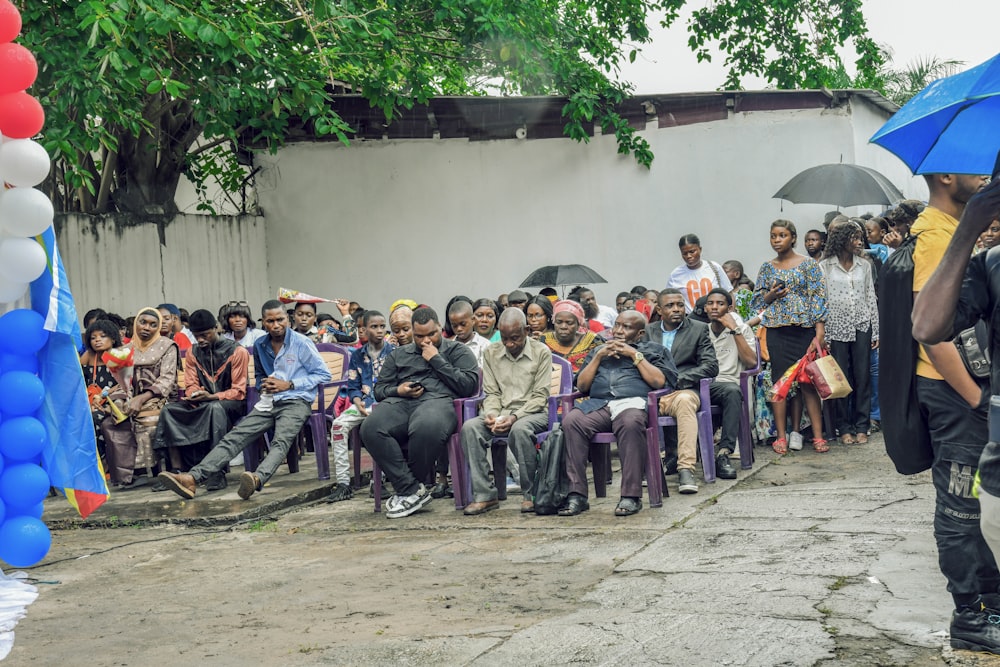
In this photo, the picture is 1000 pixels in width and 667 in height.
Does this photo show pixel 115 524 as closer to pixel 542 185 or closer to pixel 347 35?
pixel 347 35

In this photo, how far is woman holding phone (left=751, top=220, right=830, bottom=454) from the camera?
9.64 meters

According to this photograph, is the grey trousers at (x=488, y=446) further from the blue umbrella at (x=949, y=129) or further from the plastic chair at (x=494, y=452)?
the blue umbrella at (x=949, y=129)

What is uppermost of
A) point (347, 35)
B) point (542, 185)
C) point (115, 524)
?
point (347, 35)

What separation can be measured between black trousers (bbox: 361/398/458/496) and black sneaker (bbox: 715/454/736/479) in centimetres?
196

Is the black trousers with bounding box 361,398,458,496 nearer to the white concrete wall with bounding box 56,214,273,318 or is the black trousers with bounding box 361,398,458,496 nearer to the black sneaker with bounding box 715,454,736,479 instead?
the black sneaker with bounding box 715,454,736,479

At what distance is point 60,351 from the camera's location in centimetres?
629

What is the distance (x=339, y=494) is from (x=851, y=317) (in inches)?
174

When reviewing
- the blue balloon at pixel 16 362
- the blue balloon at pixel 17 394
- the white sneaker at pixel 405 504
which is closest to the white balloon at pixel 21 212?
the blue balloon at pixel 16 362

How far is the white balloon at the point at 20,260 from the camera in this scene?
229 inches

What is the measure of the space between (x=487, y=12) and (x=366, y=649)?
10.0 meters

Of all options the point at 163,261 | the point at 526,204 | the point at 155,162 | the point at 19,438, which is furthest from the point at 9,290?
the point at 526,204

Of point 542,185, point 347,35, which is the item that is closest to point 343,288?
point 542,185

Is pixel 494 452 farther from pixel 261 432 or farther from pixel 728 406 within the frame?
pixel 261 432

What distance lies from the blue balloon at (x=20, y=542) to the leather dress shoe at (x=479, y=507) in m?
3.11
